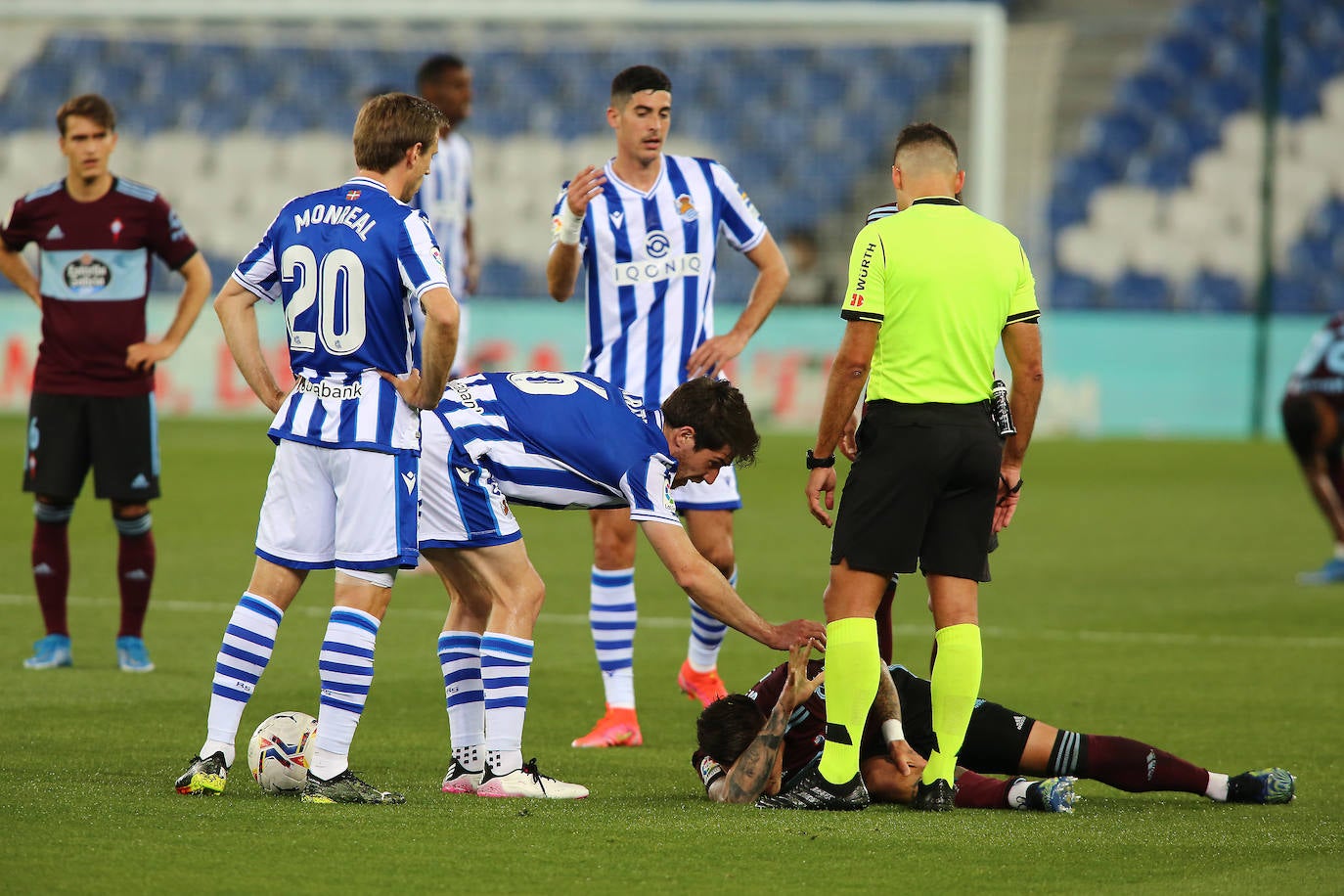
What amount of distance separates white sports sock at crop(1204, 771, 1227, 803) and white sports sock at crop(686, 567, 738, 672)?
90.1 inches

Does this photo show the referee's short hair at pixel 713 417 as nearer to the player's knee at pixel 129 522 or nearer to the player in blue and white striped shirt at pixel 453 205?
the player's knee at pixel 129 522

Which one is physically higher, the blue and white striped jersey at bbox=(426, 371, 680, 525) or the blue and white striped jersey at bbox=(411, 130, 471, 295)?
the blue and white striped jersey at bbox=(411, 130, 471, 295)

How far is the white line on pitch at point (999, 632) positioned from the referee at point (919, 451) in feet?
12.6

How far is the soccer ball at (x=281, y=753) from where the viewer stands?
5113 millimetres

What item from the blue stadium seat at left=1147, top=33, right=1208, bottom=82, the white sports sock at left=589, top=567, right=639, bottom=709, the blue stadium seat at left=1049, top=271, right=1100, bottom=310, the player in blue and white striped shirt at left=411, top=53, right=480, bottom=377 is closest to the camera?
the white sports sock at left=589, top=567, right=639, bottom=709

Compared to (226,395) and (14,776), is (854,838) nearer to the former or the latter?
(14,776)

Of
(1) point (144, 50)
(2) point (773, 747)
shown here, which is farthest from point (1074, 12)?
(2) point (773, 747)

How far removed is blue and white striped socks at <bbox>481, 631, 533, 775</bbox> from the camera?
527 cm

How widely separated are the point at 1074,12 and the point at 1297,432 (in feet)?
57.8

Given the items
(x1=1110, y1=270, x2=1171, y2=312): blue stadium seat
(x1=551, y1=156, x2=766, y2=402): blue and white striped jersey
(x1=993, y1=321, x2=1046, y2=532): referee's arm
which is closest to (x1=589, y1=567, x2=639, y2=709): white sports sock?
(x1=551, y1=156, x2=766, y2=402): blue and white striped jersey

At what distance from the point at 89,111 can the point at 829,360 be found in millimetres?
13088

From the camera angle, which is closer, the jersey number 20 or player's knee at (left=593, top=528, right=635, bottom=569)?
the jersey number 20

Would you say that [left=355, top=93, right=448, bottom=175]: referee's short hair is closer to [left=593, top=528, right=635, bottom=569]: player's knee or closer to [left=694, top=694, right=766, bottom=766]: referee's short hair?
[left=694, top=694, right=766, bottom=766]: referee's short hair

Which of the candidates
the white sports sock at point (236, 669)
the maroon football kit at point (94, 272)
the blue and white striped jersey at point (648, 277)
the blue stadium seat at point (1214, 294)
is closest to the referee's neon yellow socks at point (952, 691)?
the white sports sock at point (236, 669)
